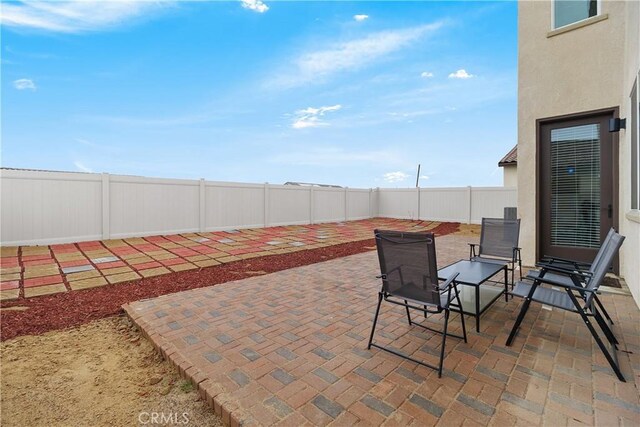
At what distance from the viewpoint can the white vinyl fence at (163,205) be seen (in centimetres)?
748

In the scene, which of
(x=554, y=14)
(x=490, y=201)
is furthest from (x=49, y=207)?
(x=490, y=201)

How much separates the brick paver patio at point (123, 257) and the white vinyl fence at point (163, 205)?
0.48 m

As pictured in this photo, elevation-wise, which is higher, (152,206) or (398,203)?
(398,203)

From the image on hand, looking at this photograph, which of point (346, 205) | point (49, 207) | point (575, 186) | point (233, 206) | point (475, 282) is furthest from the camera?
point (346, 205)

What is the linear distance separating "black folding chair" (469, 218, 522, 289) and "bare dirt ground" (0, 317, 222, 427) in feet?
13.2

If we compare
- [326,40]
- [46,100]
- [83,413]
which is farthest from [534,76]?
[46,100]

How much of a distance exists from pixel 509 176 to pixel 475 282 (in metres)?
14.2

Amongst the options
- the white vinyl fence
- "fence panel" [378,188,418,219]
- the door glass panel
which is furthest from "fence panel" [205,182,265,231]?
the door glass panel

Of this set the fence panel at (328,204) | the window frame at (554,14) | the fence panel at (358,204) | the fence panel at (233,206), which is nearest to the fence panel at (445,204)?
the fence panel at (358,204)

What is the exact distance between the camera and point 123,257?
6.69 m

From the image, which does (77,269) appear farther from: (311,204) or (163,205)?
(311,204)

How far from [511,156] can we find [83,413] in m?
17.5

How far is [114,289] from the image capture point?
180 inches

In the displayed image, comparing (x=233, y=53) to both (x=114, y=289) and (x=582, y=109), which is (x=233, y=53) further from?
(x=582, y=109)
